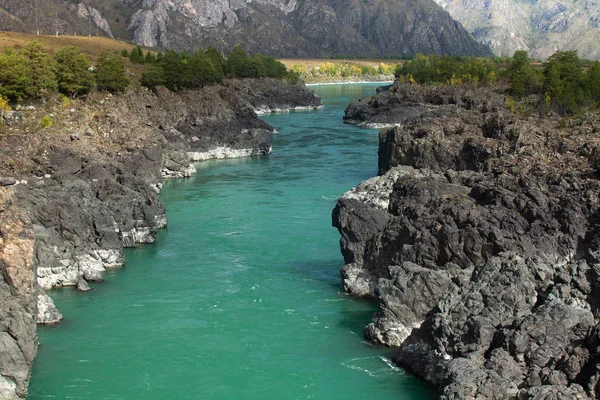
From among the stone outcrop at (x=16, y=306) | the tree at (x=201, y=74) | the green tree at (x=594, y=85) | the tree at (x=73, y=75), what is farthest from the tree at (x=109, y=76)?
the stone outcrop at (x=16, y=306)

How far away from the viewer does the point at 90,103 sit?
8500 cm

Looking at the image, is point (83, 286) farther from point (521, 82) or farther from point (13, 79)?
point (521, 82)

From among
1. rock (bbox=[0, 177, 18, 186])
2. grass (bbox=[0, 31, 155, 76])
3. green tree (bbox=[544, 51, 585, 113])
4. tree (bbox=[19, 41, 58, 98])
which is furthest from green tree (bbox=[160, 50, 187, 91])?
rock (bbox=[0, 177, 18, 186])

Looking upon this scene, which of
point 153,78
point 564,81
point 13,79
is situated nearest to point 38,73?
point 13,79

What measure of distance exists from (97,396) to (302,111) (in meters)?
135

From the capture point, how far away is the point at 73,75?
87.4m

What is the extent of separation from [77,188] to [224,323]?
17.5 m

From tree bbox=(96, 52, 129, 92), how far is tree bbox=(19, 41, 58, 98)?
317 inches

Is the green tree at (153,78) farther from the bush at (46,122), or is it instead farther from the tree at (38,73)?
the bush at (46,122)

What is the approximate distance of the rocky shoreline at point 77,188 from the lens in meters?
27.9

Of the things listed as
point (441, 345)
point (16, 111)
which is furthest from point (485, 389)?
point (16, 111)

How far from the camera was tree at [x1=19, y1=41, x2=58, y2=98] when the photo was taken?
264 ft

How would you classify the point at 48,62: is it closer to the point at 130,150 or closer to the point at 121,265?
the point at 130,150

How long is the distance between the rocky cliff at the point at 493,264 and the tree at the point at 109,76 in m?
55.6
